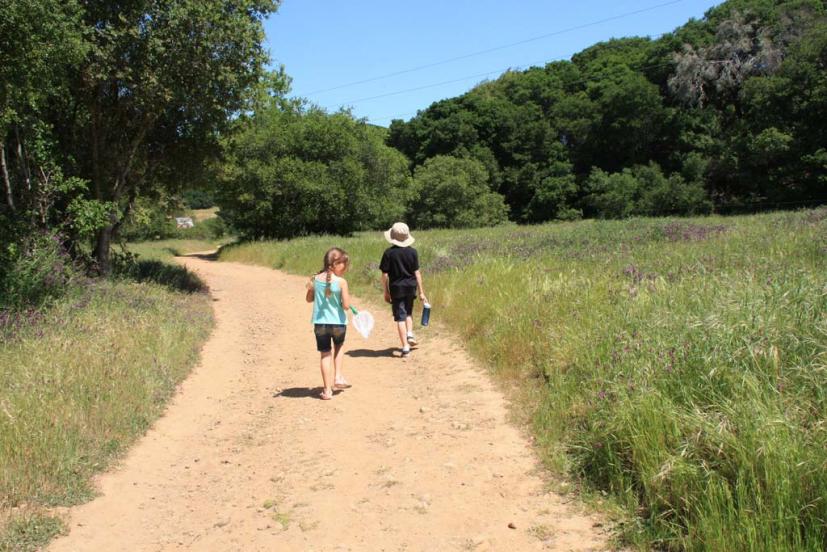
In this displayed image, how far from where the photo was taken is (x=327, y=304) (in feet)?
25.1

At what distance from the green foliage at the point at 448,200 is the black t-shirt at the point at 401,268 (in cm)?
5123

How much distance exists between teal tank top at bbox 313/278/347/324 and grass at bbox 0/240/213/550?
212 cm

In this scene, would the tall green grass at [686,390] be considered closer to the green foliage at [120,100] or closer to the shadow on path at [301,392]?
the shadow on path at [301,392]

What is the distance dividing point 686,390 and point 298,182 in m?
30.1

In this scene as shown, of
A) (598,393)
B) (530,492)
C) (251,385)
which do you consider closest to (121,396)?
(251,385)

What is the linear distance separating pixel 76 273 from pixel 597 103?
71909 millimetres

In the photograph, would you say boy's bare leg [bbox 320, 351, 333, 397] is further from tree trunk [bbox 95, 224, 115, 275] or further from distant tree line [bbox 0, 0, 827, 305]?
tree trunk [bbox 95, 224, 115, 275]

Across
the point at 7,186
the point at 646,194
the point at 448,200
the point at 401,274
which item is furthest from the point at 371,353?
the point at 646,194

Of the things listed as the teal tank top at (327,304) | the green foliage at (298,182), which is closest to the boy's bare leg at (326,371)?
the teal tank top at (327,304)

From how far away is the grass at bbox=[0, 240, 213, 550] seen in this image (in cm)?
477

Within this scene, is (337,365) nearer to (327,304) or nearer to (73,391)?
(327,304)

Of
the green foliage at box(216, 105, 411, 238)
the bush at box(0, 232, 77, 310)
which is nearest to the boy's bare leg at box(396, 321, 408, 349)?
the bush at box(0, 232, 77, 310)

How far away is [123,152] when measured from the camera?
16234mm

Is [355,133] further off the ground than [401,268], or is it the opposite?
[355,133]
